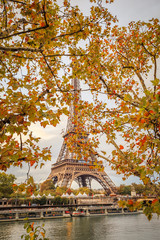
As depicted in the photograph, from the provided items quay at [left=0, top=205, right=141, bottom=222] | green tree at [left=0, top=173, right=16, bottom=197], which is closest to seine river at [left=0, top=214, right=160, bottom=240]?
quay at [left=0, top=205, right=141, bottom=222]

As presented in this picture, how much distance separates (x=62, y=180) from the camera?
→ 56.7 m

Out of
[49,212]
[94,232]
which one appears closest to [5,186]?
[49,212]

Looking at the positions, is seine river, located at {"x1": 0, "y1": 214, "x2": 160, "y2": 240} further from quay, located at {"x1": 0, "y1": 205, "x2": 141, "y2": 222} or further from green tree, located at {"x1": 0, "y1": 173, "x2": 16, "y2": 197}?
green tree, located at {"x1": 0, "y1": 173, "x2": 16, "y2": 197}

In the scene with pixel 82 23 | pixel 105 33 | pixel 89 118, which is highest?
pixel 105 33

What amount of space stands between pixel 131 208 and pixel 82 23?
4441 mm

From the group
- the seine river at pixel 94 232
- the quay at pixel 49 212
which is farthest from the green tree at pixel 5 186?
the seine river at pixel 94 232

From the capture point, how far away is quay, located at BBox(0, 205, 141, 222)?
45819 millimetres

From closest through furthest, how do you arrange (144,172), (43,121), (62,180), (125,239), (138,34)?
(144,172)
(43,121)
(138,34)
(125,239)
(62,180)

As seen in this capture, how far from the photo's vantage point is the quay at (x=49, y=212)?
45819 millimetres

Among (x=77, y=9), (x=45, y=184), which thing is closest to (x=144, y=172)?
(x=77, y=9)

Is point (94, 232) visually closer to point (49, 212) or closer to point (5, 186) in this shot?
point (49, 212)

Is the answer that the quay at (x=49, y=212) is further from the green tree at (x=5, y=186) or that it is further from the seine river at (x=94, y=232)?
the seine river at (x=94, y=232)

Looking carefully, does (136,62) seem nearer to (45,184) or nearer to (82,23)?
(82,23)

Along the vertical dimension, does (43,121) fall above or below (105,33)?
below
